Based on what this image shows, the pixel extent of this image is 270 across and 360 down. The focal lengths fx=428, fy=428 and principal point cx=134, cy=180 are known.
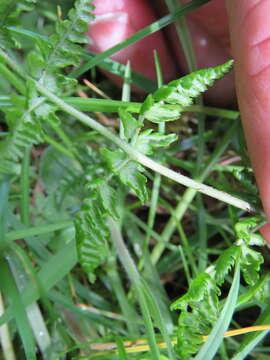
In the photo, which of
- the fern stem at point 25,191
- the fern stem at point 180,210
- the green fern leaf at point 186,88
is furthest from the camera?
the fern stem at point 180,210

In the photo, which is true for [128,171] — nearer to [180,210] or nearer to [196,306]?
[196,306]

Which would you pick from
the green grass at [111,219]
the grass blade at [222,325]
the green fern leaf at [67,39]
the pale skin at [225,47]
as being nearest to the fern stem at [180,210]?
the green grass at [111,219]

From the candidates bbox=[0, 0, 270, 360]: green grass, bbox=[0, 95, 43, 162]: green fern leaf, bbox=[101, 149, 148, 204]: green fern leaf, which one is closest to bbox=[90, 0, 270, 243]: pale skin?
bbox=[0, 0, 270, 360]: green grass

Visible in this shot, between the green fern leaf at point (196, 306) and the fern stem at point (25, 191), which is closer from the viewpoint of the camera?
the green fern leaf at point (196, 306)

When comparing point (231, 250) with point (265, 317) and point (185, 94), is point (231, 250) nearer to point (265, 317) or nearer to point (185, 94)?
point (265, 317)

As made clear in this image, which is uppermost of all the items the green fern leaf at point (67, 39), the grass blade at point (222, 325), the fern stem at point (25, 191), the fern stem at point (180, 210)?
the green fern leaf at point (67, 39)

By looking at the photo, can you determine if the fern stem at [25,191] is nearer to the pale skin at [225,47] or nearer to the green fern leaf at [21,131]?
the green fern leaf at [21,131]

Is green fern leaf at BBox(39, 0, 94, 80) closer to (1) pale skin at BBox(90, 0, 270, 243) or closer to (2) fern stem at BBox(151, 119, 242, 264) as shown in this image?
(1) pale skin at BBox(90, 0, 270, 243)
